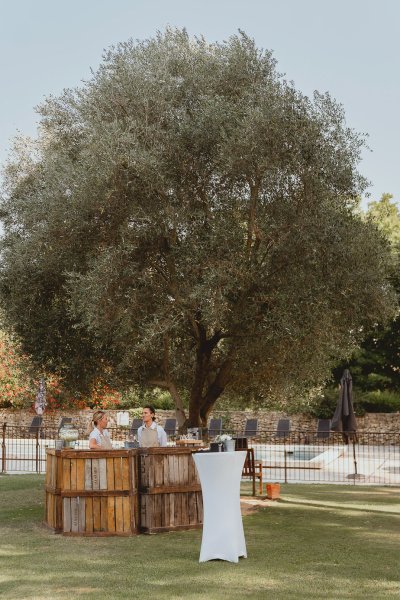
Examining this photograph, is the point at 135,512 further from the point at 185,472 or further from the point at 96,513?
the point at 185,472

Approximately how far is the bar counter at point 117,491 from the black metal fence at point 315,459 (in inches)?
144

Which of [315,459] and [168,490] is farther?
[315,459]

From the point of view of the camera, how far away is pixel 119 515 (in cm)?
1108

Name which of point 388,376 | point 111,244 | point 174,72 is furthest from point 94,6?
point 388,376

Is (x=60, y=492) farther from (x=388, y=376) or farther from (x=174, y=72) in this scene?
(x=388, y=376)

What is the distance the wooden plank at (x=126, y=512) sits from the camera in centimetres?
1108

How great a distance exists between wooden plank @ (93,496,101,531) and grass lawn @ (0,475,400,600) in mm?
471

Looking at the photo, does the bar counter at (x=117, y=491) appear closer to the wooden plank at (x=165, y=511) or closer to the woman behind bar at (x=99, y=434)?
the wooden plank at (x=165, y=511)

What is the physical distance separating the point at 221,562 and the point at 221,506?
622 mm

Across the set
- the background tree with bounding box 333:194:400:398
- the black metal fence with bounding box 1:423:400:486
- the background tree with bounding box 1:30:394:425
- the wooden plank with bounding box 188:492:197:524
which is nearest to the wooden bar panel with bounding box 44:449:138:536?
the wooden plank with bounding box 188:492:197:524

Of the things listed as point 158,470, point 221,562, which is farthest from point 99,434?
point 221,562

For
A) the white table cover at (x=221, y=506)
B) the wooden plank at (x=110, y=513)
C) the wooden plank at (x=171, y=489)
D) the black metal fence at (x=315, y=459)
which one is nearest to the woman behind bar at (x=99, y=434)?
the wooden plank at (x=110, y=513)

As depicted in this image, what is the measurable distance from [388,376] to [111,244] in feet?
79.6

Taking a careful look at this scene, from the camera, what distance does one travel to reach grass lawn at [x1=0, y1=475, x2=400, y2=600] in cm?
759
